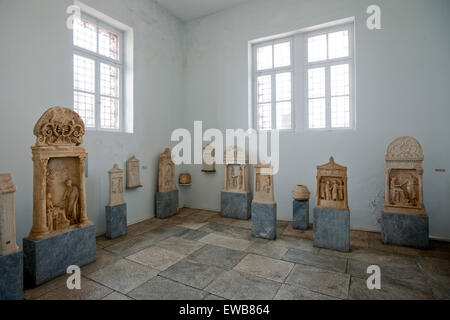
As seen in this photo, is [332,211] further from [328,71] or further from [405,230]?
[328,71]

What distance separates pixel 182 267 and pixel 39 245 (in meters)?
1.77

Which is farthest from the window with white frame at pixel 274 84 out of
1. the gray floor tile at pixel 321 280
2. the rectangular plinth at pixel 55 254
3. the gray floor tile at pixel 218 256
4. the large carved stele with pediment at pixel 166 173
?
the rectangular plinth at pixel 55 254

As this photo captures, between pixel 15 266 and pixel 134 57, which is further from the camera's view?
pixel 134 57

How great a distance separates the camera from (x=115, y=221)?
15.2 feet

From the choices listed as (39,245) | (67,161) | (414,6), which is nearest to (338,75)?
(414,6)

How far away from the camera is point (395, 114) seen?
15.8ft

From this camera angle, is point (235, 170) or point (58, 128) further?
point (235, 170)

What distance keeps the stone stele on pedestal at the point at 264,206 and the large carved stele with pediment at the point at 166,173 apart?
243 centimetres

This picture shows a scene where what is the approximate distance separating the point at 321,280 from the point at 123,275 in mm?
2487

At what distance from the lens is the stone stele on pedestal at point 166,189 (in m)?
5.96

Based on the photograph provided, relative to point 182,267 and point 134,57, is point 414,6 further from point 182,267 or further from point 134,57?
point 182,267

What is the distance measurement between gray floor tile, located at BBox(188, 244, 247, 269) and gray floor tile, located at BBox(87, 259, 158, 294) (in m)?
0.71

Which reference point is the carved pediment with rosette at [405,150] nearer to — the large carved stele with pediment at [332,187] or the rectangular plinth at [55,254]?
the large carved stele with pediment at [332,187]

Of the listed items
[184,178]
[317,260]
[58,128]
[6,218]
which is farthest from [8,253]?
[184,178]
